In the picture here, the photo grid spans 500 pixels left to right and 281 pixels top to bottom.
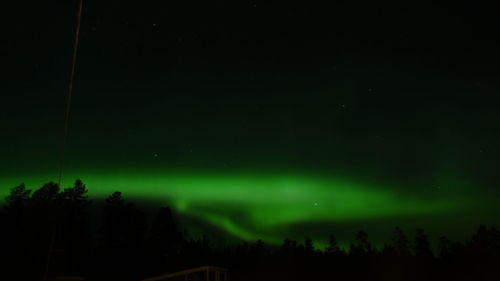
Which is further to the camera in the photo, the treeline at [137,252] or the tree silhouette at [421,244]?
the tree silhouette at [421,244]

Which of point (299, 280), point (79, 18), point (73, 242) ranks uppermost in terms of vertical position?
point (79, 18)

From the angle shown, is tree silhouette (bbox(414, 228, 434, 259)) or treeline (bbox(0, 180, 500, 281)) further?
tree silhouette (bbox(414, 228, 434, 259))

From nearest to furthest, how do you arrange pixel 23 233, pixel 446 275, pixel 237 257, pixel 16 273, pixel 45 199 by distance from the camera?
pixel 16 273 < pixel 23 233 < pixel 45 199 < pixel 446 275 < pixel 237 257

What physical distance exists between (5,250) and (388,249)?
50.0 m

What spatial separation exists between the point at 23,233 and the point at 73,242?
30.8 feet

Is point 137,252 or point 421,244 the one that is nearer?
point 137,252

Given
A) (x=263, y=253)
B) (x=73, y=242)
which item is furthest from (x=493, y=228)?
(x=73, y=242)

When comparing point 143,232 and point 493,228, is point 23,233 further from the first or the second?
point 493,228

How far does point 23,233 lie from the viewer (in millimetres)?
28516

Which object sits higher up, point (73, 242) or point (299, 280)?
point (73, 242)

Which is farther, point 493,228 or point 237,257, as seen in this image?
point 493,228

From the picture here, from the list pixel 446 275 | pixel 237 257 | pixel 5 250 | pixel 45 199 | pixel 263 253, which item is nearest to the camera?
pixel 5 250

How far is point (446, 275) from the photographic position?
136 feet

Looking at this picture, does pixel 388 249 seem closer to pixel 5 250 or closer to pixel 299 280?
pixel 299 280
